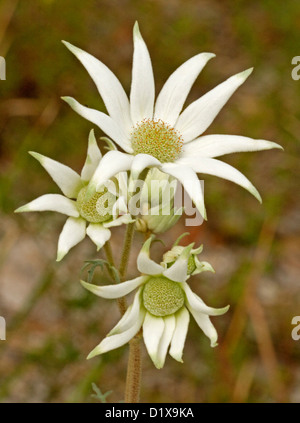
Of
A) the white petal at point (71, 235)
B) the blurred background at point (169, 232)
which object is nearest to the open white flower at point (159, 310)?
the white petal at point (71, 235)

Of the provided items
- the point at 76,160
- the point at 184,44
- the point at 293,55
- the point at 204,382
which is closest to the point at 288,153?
the point at 293,55

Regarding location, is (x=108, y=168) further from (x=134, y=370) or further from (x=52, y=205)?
(x=134, y=370)

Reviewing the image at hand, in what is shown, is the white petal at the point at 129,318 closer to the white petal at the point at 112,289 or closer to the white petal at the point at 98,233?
the white petal at the point at 112,289

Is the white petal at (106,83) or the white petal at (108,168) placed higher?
the white petal at (106,83)

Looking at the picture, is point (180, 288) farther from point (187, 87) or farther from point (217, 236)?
point (217, 236)
